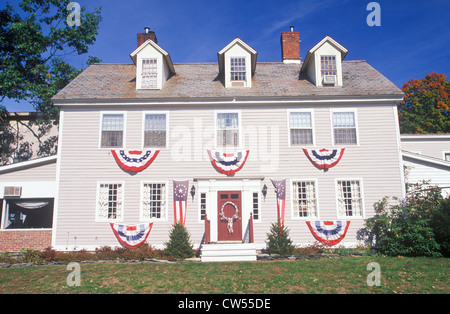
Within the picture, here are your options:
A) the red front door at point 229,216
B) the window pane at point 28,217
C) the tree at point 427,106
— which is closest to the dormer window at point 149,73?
the red front door at point 229,216

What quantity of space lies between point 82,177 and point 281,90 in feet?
33.1

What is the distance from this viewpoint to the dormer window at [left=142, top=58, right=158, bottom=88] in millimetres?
15359

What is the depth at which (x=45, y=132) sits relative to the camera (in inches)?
874

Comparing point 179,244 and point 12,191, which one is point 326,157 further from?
point 12,191

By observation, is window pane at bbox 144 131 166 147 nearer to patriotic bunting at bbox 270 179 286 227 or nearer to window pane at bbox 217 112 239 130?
window pane at bbox 217 112 239 130

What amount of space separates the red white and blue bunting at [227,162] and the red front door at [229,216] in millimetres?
994

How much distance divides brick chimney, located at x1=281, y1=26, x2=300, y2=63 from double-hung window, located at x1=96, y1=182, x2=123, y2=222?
12.0m

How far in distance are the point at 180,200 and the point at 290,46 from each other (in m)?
11.4

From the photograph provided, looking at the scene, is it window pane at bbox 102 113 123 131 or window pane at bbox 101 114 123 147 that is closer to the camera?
window pane at bbox 101 114 123 147

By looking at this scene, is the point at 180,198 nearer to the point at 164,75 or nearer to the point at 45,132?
the point at 164,75

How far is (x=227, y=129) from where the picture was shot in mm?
14547

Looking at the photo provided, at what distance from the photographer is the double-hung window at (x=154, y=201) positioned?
13820 mm

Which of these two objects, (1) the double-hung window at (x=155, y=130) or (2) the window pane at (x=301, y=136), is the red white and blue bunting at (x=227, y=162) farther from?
(2) the window pane at (x=301, y=136)

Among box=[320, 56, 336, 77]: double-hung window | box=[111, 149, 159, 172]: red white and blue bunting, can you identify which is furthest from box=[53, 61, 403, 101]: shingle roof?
box=[111, 149, 159, 172]: red white and blue bunting
